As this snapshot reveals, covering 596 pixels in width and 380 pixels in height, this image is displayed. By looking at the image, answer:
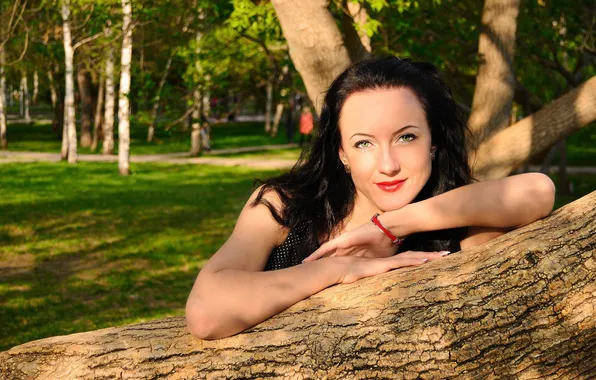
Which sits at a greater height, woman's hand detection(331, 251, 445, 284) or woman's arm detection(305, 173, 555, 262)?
woman's arm detection(305, 173, 555, 262)

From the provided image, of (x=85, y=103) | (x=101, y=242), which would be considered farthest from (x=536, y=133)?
(x=85, y=103)

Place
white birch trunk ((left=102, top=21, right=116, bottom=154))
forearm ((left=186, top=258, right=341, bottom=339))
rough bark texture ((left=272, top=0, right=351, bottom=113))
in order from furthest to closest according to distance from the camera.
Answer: white birch trunk ((left=102, top=21, right=116, bottom=154)), rough bark texture ((left=272, top=0, right=351, bottom=113)), forearm ((left=186, top=258, right=341, bottom=339))

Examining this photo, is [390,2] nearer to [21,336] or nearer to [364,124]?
[21,336]

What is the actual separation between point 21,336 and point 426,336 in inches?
277

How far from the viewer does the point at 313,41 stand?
18.1 feet

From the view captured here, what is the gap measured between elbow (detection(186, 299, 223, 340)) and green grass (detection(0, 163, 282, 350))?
6384 millimetres

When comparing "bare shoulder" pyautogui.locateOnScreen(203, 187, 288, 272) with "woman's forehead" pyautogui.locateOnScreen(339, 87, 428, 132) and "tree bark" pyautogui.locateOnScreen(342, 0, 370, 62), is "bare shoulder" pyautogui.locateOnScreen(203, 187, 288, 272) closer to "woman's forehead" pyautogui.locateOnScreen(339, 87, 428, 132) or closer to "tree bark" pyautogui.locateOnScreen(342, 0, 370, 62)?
"woman's forehead" pyautogui.locateOnScreen(339, 87, 428, 132)

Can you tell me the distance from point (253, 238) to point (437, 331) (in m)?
0.70

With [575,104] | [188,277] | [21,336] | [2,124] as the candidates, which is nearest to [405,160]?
[575,104]

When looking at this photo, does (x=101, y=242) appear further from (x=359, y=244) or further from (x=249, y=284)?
(x=249, y=284)

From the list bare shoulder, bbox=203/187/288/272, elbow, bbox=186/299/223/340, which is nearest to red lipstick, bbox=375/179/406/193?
bare shoulder, bbox=203/187/288/272

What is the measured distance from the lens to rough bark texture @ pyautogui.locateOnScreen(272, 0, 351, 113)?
541cm

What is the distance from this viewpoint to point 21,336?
8.51 metres

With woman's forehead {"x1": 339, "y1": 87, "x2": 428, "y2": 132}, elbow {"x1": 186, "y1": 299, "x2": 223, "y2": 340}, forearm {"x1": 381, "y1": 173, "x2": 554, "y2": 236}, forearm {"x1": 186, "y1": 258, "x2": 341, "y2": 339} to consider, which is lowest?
elbow {"x1": 186, "y1": 299, "x2": 223, "y2": 340}
